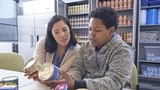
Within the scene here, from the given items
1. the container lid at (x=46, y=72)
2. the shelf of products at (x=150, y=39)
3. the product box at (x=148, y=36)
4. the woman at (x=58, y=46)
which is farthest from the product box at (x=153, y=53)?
the container lid at (x=46, y=72)

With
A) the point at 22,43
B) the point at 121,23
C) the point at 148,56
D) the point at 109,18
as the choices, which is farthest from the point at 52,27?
the point at 22,43

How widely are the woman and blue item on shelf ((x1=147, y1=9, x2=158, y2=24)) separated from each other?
177 cm

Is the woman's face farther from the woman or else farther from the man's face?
the man's face

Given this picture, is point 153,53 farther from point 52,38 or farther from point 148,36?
point 52,38

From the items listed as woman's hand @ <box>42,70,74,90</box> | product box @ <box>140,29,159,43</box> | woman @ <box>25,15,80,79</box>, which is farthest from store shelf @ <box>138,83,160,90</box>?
woman's hand @ <box>42,70,74,90</box>

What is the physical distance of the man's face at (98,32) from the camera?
0.81 m

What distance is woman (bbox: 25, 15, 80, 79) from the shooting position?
46.4 inches

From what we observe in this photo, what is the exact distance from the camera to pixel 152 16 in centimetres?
229

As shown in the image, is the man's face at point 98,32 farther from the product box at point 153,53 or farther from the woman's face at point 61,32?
the product box at point 153,53

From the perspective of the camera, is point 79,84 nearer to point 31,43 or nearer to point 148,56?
point 148,56

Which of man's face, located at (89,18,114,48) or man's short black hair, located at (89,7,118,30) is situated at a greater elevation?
man's short black hair, located at (89,7,118,30)

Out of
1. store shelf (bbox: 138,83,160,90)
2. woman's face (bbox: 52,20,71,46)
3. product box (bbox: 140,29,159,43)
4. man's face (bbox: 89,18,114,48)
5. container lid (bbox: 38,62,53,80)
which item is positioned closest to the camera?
container lid (bbox: 38,62,53,80)

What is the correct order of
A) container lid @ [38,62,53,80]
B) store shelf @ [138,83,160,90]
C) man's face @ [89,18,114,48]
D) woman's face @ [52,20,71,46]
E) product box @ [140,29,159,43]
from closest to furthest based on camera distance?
container lid @ [38,62,53,80] → man's face @ [89,18,114,48] → woman's face @ [52,20,71,46] → store shelf @ [138,83,160,90] → product box @ [140,29,159,43]

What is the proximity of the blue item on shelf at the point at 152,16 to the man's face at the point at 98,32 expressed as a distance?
1875 millimetres
